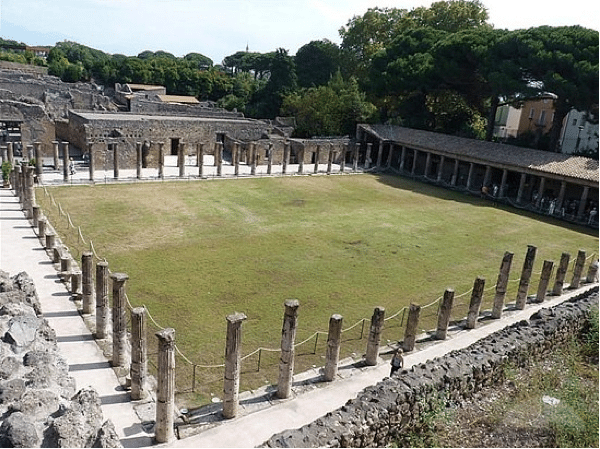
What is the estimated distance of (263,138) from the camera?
42.3 meters

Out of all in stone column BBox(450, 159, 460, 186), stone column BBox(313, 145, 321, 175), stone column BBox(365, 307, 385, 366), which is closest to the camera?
stone column BBox(365, 307, 385, 366)

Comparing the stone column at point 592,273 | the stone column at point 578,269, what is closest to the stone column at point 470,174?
the stone column at point 592,273

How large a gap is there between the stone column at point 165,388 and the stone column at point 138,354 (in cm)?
129

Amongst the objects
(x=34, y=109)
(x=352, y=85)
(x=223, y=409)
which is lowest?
(x=223, y=409)

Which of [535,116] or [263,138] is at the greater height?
[535,116]

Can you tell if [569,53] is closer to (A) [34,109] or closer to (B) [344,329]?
(B) [344,329]

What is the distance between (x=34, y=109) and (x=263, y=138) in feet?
55.1

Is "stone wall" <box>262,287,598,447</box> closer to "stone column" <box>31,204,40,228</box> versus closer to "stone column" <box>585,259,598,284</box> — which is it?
"stone column" <box>585,259,598,284</box>

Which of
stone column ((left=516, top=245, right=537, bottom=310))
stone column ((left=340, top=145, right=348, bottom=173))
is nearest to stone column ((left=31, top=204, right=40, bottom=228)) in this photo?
stone column ((left=516, top=245, right=537, bottom=310))

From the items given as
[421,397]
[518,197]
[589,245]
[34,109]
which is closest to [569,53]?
[518,197]

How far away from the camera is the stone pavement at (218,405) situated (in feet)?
30.1

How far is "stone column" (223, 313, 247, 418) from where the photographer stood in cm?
939

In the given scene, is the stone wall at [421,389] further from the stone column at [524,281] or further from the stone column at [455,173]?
the stone column at [455,173]

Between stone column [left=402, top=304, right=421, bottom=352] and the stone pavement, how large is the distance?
0.92 ft
